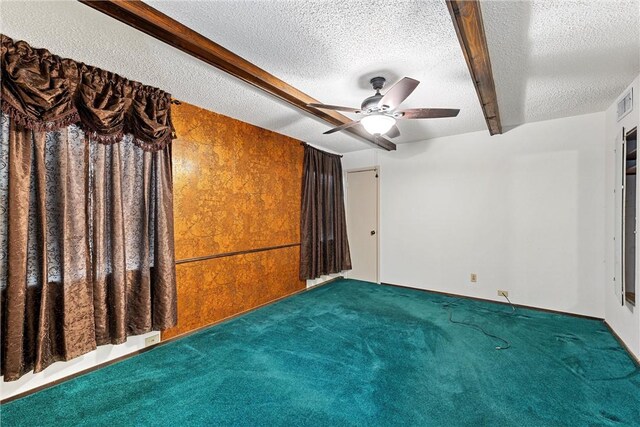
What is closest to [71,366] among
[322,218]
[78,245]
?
[78,245]

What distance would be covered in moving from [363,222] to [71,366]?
415cm

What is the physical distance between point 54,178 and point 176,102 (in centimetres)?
124

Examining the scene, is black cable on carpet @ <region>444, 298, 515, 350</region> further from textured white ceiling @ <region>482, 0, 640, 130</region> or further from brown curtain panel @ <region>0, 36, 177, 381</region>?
brown curtain panel @ <region>0, 36, 177, 381</region>

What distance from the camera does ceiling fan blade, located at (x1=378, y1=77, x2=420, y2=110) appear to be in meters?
1.86

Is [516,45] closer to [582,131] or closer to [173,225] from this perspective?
[582,131]

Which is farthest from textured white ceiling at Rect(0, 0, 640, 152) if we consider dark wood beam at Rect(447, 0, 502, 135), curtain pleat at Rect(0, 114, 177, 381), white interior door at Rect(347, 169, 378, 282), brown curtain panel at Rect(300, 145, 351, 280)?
white interior door at Rect(347, 169, 378, 282)

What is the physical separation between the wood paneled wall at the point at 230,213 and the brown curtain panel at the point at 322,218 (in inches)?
6.0

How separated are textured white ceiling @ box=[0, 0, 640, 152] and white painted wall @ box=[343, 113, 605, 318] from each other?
2.59ft

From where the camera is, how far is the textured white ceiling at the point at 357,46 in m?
1.58

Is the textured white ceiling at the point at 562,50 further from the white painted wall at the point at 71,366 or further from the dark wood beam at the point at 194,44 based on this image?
the white painted wall at the point at 71,366

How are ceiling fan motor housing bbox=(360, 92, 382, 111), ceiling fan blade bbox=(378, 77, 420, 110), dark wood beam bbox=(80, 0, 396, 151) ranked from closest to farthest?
1. dark wood beam bbox=(80, 0, 396, 151)
2. ceiling fan blade bbox=(378, 77, 420, 110)
3. ceiling fan motor housing bbox=(360, 92, 382, 111)

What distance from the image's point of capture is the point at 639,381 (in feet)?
6.68

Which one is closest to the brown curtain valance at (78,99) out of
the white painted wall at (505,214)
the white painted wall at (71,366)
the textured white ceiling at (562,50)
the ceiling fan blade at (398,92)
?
the white painted wall at (71,366)

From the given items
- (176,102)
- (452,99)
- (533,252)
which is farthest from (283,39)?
(533,252)
